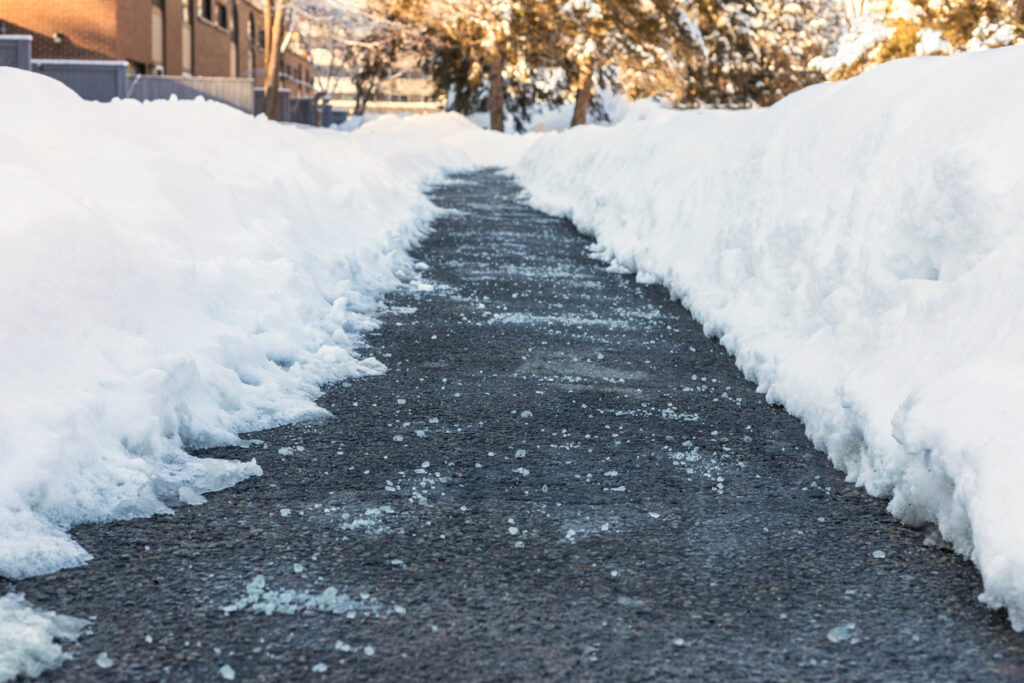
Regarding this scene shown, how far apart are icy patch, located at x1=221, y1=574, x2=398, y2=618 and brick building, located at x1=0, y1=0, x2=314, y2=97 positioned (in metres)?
27.3

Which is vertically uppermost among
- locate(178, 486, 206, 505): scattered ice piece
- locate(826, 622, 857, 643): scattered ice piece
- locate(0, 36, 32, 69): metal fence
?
locate(0, 36, 32, 69): metal fence

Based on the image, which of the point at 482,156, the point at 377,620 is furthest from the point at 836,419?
the point at 482,156

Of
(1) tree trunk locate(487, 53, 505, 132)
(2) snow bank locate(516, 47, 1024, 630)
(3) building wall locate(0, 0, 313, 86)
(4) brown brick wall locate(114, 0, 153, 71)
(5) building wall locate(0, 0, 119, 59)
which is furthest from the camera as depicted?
(1) tree trunk locate(487, 53, 505, 132)

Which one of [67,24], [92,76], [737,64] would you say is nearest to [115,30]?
[67,24]

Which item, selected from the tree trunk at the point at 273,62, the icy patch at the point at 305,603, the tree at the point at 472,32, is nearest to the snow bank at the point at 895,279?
the icy patch at the point at 305,603

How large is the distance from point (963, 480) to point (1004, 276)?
3.72ft

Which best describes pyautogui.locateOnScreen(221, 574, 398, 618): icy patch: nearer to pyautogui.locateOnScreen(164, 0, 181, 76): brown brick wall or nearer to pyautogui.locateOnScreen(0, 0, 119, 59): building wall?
pyautogui.locateOnScreen(0, 0, 119, 59): building wall

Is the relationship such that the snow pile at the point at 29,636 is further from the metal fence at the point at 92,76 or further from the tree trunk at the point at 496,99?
the tree trunk at the point at 496,99

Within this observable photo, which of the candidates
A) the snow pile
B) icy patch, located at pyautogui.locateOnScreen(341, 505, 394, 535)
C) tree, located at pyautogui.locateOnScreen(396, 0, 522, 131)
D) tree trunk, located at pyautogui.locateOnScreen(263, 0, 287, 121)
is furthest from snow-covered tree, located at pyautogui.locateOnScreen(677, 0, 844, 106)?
the snow pile

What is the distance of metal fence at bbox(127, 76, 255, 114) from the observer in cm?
2638

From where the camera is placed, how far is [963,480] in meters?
3.31

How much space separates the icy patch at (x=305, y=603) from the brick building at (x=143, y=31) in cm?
2729

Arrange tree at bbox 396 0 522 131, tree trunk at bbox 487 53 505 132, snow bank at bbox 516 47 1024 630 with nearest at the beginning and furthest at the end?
snow bank at bbox 516 47 1024 630 → tree at bbox 396 0 522 131 → tree trunk at bbox 487 53 505 132

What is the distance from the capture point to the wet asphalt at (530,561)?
2.72m
